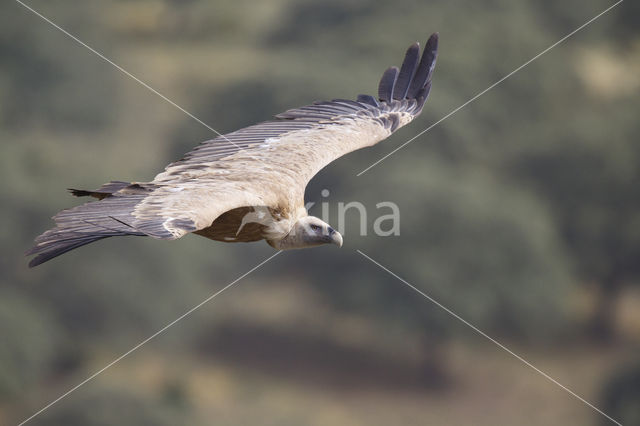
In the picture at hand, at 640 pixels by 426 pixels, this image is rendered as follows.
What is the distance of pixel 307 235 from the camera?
9312mm

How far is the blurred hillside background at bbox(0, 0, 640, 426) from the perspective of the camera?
32000mm

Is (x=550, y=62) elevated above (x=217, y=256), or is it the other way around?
(x=550, y=62)

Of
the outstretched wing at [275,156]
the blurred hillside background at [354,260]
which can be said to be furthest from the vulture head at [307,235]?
the blurred hillside background at [354,260]

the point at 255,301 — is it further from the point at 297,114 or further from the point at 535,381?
the point at 297,114

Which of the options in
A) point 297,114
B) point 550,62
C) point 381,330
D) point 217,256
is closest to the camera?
point 297,114

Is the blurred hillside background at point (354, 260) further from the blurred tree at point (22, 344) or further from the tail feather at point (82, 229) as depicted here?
the tail feather at point (82, 229)

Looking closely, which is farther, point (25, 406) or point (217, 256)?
point (217, 256)

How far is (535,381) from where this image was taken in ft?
120

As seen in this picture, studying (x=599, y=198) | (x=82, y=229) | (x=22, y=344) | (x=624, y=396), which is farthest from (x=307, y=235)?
(x=599, y=198)

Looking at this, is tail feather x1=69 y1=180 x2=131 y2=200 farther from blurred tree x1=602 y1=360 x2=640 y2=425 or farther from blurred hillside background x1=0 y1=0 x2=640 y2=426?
blurred tree x1=602 y1=360 x2=640 y2=425

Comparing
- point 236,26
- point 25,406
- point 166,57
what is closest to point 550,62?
point 236,26

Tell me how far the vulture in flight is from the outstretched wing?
0.01 metres

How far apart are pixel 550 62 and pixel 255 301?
61.2 feet

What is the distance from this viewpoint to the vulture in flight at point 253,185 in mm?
7117
